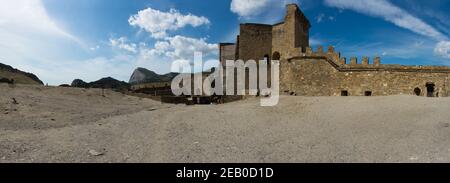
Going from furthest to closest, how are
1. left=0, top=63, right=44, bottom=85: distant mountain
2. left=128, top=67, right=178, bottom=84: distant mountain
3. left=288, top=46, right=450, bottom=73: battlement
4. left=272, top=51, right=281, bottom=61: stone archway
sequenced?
left=128, top=67, right=178, bottom=84: distant mountain < left=272, top=51, right=281, bottom=61: stone archway < left=0, top=63, right=44, bottom=85: distant mountain < left=288, top=46, right=450, bottom=73: battlement

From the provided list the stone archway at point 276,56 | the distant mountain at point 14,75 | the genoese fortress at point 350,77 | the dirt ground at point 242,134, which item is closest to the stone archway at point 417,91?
the genoese fortress at point 350,77

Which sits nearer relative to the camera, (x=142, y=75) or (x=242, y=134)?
Result: (x=242, y=134)

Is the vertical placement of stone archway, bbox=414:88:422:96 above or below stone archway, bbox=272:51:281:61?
below

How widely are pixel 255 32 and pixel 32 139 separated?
21376 millimetres

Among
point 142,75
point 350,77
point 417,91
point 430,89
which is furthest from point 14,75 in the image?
point 430,89

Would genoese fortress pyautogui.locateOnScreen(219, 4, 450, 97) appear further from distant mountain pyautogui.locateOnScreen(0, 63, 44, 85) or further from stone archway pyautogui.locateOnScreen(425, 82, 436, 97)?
distant mountain pyautogui.locateOnScreen(0, 63, 44, 85)

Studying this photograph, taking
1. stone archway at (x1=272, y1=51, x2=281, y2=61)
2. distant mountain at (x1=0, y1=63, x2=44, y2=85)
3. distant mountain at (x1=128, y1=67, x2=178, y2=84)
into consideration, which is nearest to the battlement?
stone archway at (x1=272, y1=51, x2=281, y2=61)

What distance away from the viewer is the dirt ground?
22.6ft

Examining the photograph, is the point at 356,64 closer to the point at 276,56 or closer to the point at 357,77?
the point at 357,77

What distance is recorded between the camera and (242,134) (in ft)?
30.8

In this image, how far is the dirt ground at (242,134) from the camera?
688cm
